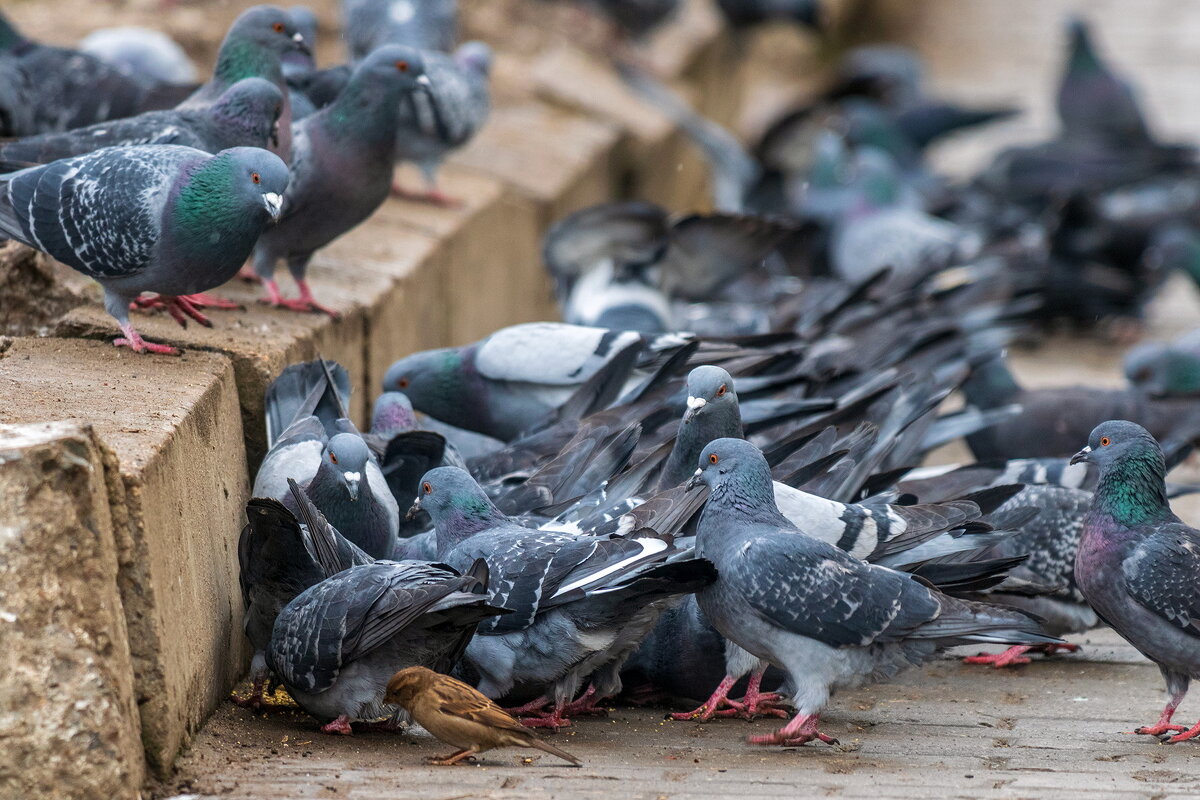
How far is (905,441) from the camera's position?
595 centimetres

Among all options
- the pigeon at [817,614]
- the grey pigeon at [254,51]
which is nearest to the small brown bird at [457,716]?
the pigeon at [817,614]

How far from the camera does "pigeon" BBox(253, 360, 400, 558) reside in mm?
4652

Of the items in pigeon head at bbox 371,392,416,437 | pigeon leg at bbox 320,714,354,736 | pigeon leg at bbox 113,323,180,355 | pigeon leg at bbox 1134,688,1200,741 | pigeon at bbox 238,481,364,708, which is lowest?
pigeon leg at bbox 1134,688,1200,741

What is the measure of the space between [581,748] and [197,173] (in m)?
2.19

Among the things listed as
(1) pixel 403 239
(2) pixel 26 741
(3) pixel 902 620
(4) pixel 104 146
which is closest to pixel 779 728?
(3) pixel 902 620

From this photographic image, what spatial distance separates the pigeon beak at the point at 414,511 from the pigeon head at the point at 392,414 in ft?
1.89

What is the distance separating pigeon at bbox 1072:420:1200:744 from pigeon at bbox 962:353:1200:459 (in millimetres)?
2475

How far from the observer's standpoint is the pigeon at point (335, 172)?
19.4 feet

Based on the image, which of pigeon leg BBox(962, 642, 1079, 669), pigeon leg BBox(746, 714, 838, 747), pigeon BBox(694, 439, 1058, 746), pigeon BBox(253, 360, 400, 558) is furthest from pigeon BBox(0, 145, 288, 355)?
pigeon leg BBox(962, 642, 1079, 669)

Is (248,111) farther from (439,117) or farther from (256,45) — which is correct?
(439,117)

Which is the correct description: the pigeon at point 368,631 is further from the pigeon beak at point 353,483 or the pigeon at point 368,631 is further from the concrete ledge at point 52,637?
the concrete ledge at point 52,637

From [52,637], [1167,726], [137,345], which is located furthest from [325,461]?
[1167,726]

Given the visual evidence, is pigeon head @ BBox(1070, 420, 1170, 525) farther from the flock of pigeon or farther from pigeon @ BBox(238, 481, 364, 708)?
pigeon @ BBox(238, 481, 364, 708)

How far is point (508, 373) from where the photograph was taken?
639 centimetres
